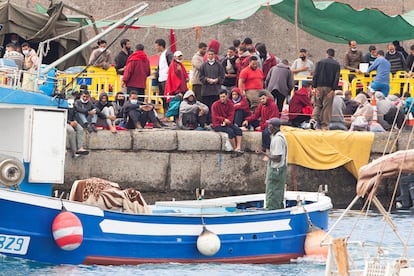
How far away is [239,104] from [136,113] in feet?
5.78

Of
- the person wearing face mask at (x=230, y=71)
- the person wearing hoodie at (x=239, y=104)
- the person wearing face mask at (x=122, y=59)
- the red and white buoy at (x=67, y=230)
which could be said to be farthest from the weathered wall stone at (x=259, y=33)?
the red and white buoy at (x=67, y=230)

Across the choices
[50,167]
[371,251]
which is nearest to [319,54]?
[371,251]

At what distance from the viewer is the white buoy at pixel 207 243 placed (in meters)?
Result: 17.9

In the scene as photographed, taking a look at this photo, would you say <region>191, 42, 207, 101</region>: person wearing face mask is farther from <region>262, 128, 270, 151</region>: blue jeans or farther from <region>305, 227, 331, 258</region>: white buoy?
<region>305, 227, 331, 258</region>: white buoy

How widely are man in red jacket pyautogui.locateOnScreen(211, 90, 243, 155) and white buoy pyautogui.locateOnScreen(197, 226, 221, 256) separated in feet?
18.5

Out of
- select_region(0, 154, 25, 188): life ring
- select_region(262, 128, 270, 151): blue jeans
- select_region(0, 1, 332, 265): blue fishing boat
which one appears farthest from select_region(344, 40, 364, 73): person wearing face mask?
select_region(0, 154, 25, 188): life ring

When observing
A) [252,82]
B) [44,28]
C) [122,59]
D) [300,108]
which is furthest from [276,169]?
[122,59]

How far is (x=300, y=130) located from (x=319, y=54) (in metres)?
5.76

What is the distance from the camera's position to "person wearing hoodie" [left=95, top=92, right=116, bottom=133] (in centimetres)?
2322

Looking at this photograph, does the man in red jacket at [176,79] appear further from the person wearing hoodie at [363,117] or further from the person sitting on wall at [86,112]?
the person wearing hoodie at [363,117]

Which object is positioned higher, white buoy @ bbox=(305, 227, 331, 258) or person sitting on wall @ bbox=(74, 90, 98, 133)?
person sitting on wall @ bbox=(74, 90, 98, 133)

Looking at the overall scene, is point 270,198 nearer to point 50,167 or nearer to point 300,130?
point 50,167

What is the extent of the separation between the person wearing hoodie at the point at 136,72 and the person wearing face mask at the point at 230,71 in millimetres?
1460

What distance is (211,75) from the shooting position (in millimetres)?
24125
